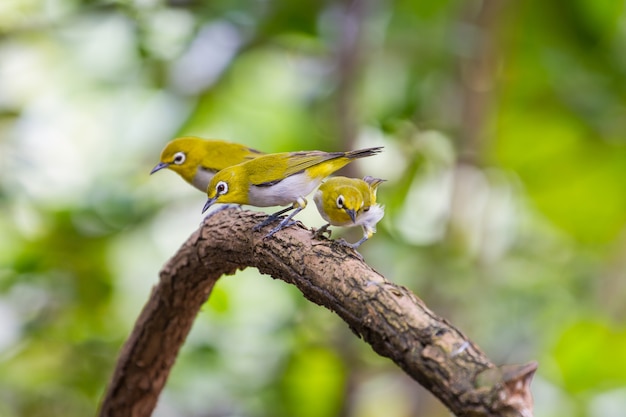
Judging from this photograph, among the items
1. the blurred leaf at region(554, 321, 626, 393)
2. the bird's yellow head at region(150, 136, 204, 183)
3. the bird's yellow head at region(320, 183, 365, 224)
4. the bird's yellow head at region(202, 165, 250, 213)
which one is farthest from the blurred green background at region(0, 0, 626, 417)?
the bird's yellow head at region(320, 183, 365, 224)

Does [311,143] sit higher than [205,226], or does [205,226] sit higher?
[311,143]

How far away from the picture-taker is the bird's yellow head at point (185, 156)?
74.7 inches

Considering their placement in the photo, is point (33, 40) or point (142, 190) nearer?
point (142, 190)

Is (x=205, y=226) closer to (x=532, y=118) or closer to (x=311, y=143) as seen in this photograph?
(x=311, y=143)

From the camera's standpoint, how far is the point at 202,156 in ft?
6.19

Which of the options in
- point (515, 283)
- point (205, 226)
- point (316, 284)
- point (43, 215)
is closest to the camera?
point (316, 284)

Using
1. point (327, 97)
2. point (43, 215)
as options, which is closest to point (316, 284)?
point (43, 215)

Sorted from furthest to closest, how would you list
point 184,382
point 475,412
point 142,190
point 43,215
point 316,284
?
point 184,382 < point 142,190 < point 43,215 < point 316,284 < point 475,412

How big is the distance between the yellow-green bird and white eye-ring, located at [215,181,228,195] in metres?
0.31

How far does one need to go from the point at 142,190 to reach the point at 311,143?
29.9 inches

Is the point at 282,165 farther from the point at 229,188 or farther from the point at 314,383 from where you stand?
the point at 314,383

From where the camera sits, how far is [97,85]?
3.76 m

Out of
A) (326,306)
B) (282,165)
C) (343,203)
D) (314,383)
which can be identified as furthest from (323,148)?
(326,306)

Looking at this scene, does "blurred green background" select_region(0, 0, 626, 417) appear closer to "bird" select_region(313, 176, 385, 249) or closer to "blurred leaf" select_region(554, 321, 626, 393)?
"blurred leaf" select_region(554, 321, 626, 393)
